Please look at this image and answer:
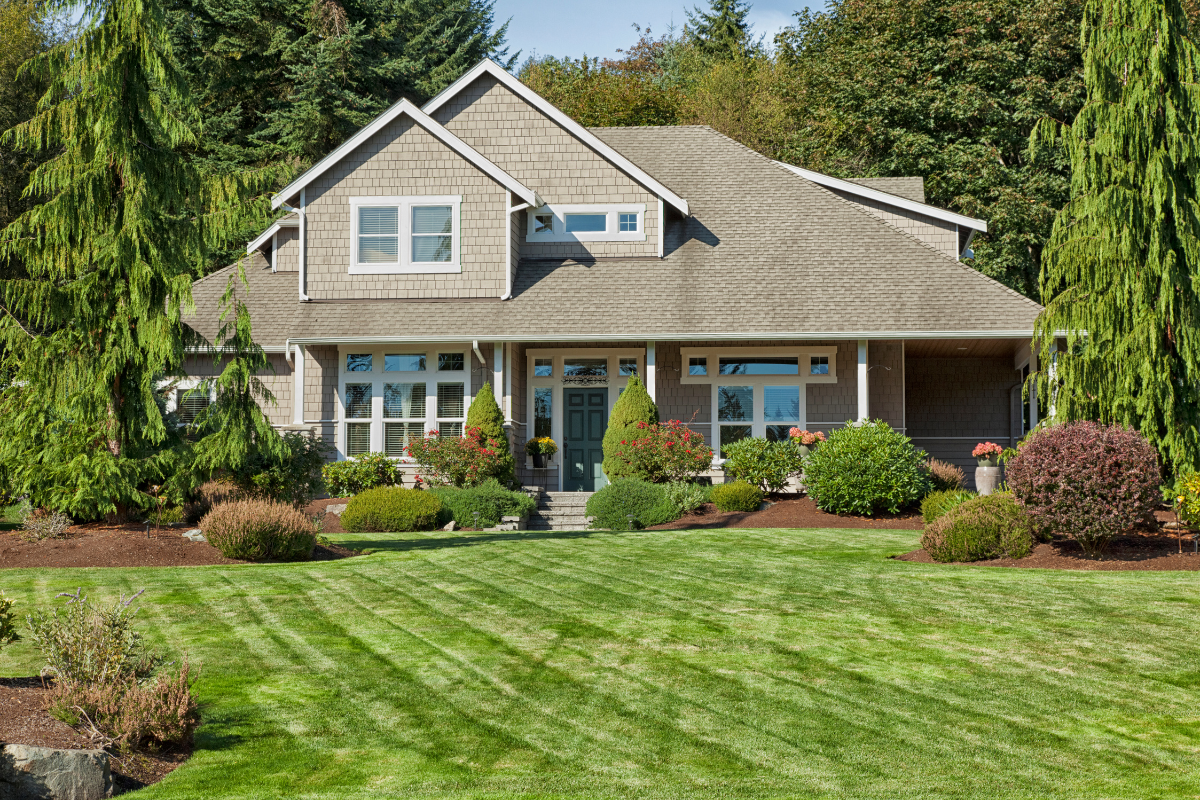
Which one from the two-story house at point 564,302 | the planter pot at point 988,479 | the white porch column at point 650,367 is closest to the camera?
the planter pot at point 988,479

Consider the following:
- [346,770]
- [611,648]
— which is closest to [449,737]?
[346,770]

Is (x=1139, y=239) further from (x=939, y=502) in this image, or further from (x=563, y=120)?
(x=563, y=120)

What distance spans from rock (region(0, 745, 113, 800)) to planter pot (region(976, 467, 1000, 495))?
15979 millimetres

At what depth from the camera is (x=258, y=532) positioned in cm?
1312

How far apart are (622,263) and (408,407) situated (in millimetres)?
5379

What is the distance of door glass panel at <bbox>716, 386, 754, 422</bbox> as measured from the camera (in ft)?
72.5

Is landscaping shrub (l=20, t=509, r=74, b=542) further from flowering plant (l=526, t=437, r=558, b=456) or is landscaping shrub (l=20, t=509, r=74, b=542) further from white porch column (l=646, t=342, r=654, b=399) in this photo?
white porch column (l=646, t=342, r=654, b=399)

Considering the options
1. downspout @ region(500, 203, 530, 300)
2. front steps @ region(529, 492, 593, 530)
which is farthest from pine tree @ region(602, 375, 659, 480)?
downspout @ region(500, 203, 530, 300)

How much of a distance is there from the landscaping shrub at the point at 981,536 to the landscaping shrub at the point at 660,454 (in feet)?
22.1

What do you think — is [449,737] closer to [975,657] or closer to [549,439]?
[975,657]

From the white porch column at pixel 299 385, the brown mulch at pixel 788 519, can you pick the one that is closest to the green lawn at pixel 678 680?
the brown mulch at pixel 788 519

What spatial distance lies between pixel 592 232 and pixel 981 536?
12.4m

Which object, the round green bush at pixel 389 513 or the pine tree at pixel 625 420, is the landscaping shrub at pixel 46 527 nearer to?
the round green bush at pixel 389 513

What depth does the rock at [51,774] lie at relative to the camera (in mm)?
5422
